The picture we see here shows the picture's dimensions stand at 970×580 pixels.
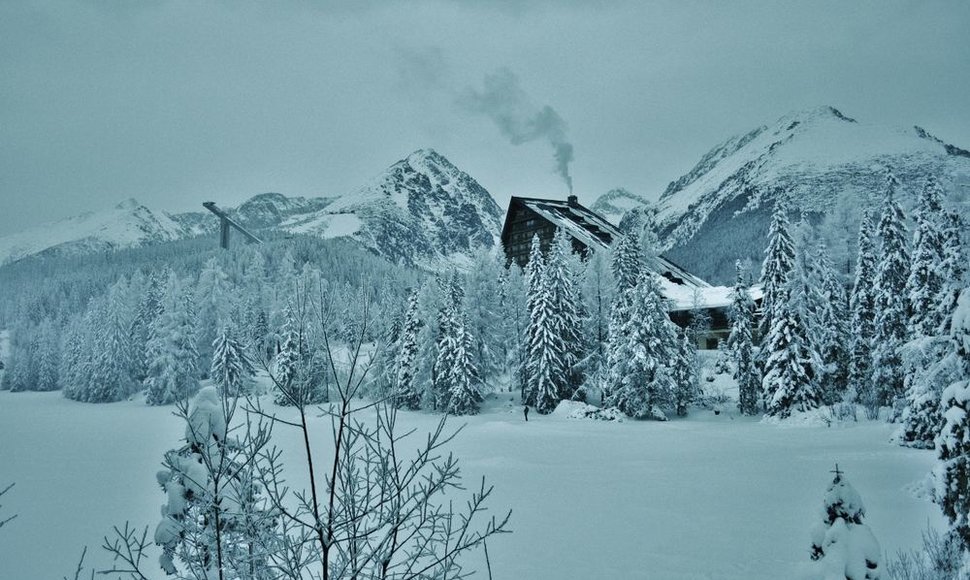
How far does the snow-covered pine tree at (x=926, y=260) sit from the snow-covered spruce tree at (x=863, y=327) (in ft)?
22.2

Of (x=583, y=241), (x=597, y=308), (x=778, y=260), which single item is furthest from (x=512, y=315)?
(x=778, y=260)

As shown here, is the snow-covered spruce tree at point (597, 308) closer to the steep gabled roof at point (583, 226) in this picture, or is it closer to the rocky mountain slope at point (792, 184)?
the steep gabled roof at point (583, 226)

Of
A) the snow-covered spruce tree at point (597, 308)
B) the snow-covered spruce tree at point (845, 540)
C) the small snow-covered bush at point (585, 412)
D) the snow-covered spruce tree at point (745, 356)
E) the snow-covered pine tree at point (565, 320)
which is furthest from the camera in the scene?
the snow-covered spruce tree at point (597, 308)

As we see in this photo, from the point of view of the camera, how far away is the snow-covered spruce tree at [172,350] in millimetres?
48344

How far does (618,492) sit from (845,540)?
1121 cm

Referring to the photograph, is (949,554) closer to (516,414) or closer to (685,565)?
(685,565)

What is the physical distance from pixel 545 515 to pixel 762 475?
317 inches

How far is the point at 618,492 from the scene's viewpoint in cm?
1592

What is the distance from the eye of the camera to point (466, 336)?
36.7 m

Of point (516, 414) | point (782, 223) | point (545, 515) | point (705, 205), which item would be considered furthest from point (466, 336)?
point (705, 205)

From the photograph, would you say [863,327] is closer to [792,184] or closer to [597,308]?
[597,308]

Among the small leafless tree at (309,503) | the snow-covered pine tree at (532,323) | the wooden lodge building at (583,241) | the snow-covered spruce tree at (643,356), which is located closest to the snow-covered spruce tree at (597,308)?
the snow-covered pine tree at (532,323)

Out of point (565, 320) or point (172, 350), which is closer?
point (565, 320)

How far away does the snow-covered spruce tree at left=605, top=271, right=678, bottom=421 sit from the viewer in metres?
31.2
